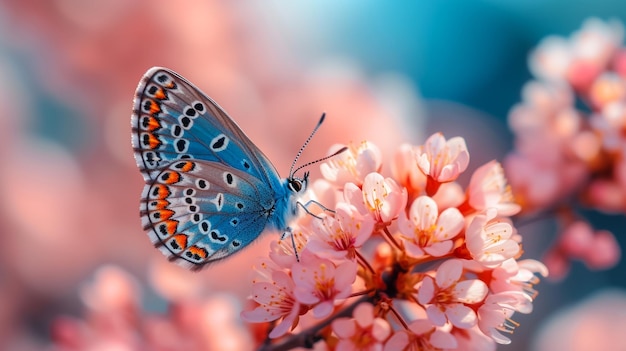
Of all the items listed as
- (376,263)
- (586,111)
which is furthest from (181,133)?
(586,111)

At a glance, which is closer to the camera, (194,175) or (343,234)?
(343,234)

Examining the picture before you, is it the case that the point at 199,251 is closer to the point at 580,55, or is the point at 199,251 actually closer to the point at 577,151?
the point at 577,151

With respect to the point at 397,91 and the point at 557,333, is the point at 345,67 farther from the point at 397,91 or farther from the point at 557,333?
the point at 557,333

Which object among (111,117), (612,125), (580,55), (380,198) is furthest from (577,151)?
(111,117)

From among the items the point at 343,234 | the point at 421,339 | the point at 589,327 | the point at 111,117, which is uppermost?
the point at 111,117

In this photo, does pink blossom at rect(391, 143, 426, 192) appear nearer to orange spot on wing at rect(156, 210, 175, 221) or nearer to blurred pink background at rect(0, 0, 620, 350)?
orange spot on wing at rect(156, 210, 175, 221)

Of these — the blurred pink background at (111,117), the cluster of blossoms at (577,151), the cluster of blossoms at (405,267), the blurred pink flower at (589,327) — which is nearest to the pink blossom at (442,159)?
the cluster of blossoms at (405,267)

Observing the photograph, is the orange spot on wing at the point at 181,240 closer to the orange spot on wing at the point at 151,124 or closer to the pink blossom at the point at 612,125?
the orange spot on wing at the point at 151,124
